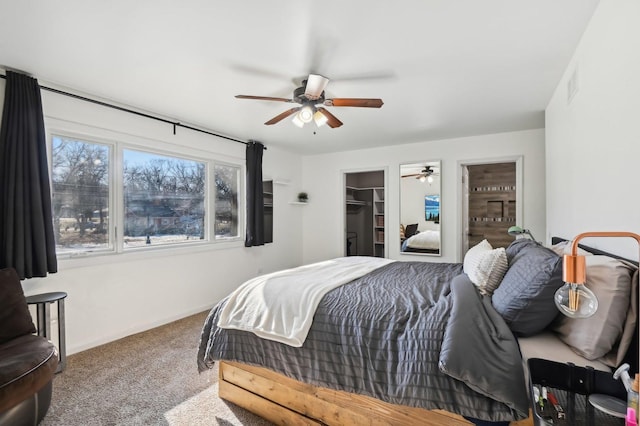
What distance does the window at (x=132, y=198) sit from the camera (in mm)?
2926

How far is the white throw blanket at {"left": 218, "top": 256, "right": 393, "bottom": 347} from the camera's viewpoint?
1792mm

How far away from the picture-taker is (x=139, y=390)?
2.23 m

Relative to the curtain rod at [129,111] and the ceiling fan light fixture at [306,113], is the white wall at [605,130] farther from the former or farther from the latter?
the curtain rod at [129,111]

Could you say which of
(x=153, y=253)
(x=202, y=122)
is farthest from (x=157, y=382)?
(x=202, y=122)

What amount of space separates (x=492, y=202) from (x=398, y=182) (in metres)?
1.72

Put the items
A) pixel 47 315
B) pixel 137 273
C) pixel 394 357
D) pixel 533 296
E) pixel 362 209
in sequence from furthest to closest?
pixel 362 209
pixel 137 273
pixel 47 315
pixel 394 357
pixel 533 296

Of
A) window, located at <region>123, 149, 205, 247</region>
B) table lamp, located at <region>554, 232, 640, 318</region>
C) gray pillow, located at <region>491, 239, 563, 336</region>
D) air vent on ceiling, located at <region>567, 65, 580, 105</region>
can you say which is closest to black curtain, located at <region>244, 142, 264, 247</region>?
window, located at <region>123, 149, 205, 247</region>

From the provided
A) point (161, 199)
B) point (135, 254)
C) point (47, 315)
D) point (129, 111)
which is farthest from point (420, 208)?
point (47, 315)

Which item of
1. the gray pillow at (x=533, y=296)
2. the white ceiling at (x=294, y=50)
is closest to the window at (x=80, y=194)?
the white ceiling at (x=294, y=50)

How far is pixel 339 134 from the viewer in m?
4.45

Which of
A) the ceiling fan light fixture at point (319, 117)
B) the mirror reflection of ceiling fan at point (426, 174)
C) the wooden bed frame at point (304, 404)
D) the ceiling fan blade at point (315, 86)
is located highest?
the ceiling fan blade at point (315, 86)

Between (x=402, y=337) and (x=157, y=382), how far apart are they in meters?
1.96

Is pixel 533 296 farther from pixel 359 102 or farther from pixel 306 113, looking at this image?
pixel 306 113

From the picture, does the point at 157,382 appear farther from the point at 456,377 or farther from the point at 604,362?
the point at 604,362
